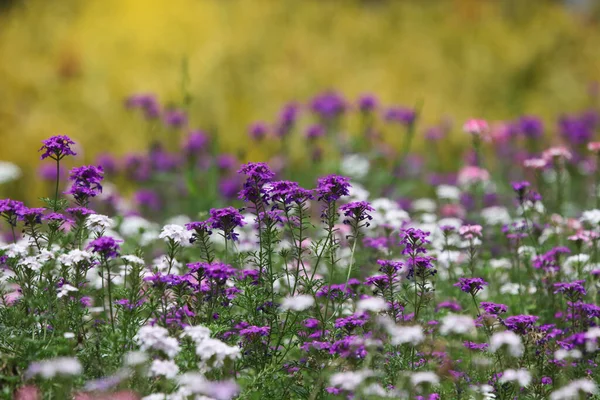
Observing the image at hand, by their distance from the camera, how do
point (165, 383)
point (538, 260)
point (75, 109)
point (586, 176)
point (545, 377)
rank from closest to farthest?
1. point (165, 383)
2. point (545, 377)
3. point (538, 260)
4. point (586, 176)
5. point (75, 109)

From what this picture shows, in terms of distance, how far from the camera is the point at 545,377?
4391 mm

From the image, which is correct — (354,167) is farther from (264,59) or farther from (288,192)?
(264,59)

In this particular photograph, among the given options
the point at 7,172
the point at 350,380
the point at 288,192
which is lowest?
the point at 350,380

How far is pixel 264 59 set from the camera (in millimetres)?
15156

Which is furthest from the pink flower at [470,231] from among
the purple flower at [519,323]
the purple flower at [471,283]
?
the purple flower at [519,323]

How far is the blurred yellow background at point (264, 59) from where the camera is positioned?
13492 millimetres

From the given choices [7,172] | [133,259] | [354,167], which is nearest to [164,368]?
[133,259]

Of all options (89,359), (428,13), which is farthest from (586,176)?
(89,359)

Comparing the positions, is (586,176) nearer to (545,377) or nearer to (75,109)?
(545,377)

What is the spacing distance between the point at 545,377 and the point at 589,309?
50cm

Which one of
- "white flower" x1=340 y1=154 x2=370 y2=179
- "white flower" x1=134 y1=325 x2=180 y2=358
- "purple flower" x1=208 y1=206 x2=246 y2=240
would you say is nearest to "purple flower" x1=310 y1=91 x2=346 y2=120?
"white flower" x1=340 y1=154 x2=370 y2=179

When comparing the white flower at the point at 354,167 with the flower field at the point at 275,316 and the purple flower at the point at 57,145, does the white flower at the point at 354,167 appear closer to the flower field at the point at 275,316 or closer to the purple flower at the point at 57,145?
the flower field at the point at 275,316

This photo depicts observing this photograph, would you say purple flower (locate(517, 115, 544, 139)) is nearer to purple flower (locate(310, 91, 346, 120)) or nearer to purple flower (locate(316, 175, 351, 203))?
purple flower (locate(310, 91, 346, 120))

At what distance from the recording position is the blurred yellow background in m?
13.5
